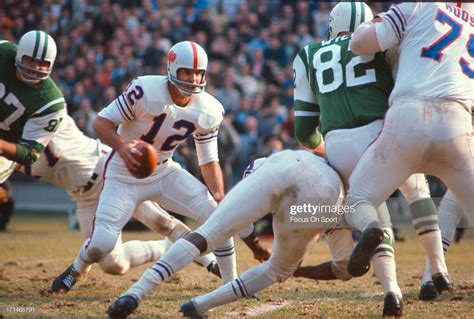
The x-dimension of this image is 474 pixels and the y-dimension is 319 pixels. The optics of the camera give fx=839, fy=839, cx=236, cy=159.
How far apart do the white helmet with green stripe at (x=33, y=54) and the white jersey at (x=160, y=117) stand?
2.77 feet

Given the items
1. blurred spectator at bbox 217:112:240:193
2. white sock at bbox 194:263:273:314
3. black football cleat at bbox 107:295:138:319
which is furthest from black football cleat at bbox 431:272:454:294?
blurred spectator at bbox 217:112:240:193

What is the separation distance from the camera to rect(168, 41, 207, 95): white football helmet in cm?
587

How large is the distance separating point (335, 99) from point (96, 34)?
11.4m

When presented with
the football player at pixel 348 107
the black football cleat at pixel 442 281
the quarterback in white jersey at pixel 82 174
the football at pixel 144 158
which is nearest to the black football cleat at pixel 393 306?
the football player at pixel 348 107

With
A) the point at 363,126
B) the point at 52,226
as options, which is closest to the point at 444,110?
the point at 363,126

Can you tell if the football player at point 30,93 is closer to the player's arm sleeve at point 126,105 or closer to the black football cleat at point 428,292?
the player's arm sleeve at point 126,105

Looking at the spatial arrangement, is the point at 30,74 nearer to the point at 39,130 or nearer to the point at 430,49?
the point at 39,130

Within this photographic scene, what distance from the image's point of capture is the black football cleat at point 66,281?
20.6 feet

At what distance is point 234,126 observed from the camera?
14.0 m

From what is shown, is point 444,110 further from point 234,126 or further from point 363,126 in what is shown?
point 234,126

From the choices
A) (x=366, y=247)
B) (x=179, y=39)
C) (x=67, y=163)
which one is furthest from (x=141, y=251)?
(x=179, y=39)

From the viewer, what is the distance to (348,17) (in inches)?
226

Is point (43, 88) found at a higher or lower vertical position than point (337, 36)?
lower

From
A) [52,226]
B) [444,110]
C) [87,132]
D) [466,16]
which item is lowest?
[52,226]
